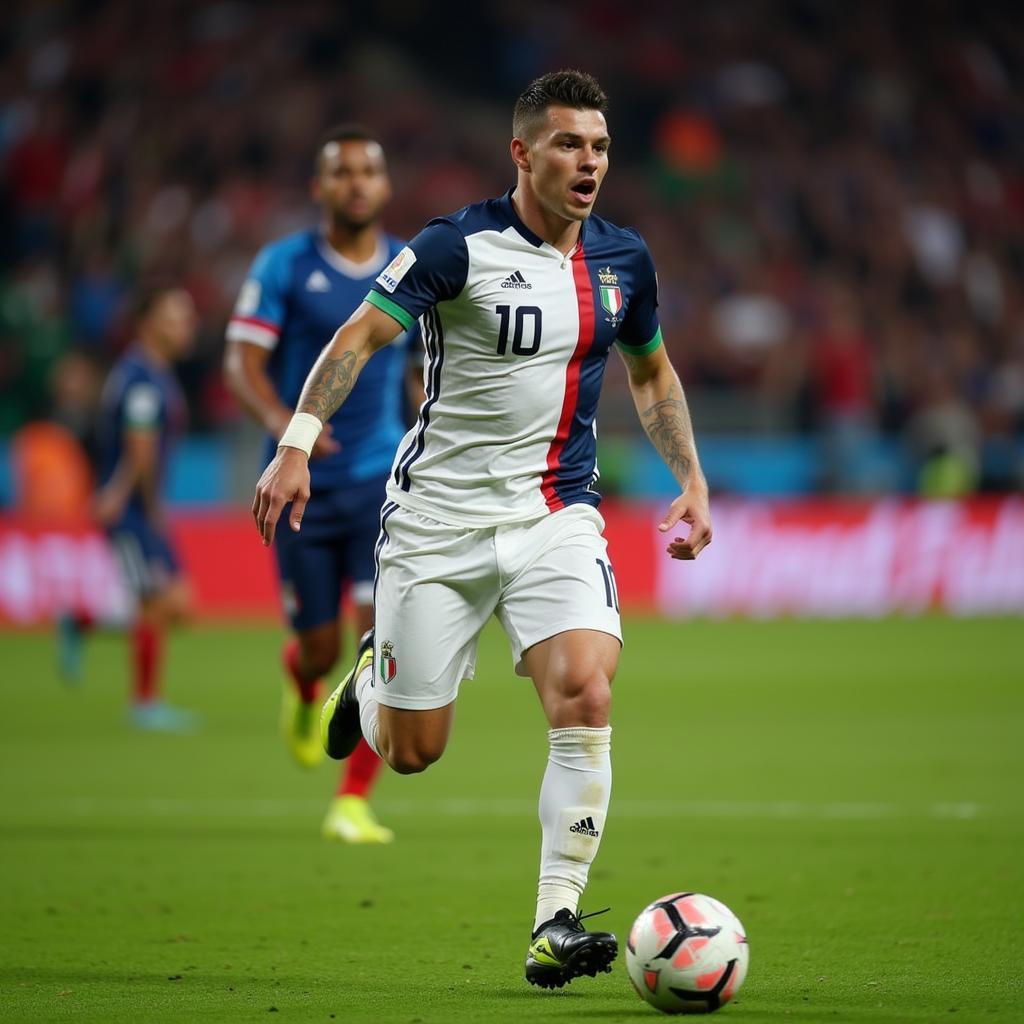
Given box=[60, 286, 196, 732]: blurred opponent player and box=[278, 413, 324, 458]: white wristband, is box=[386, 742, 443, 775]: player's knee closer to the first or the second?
box=[278, 413, 324, 458]: white wristband

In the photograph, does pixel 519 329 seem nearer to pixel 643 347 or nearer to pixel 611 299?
pixel 611 299

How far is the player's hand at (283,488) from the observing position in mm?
4770

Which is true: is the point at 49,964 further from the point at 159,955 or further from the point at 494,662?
the point at 494,662

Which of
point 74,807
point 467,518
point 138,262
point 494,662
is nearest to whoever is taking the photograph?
point 467,518

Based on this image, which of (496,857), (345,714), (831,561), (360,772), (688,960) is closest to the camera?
(688,960)

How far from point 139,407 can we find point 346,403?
4.58m

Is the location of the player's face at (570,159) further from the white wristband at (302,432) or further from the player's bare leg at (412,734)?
the player's bare leg at (412,734)

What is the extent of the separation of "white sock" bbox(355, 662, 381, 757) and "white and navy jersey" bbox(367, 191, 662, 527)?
2.27 ft

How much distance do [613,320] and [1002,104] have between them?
2363cm

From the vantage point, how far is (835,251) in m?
24.4

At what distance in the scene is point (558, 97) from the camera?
5250 millimetres

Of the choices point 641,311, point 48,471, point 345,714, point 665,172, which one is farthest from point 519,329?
point 665,172

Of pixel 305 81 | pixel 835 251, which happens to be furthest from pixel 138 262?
pixel 835 251

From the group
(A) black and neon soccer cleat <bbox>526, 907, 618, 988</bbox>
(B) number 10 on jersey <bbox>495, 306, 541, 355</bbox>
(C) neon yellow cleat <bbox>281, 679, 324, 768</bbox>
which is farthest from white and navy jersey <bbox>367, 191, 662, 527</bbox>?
(C) neon yellow cleat <bbox>281, 679, 324, 768</bbox>
